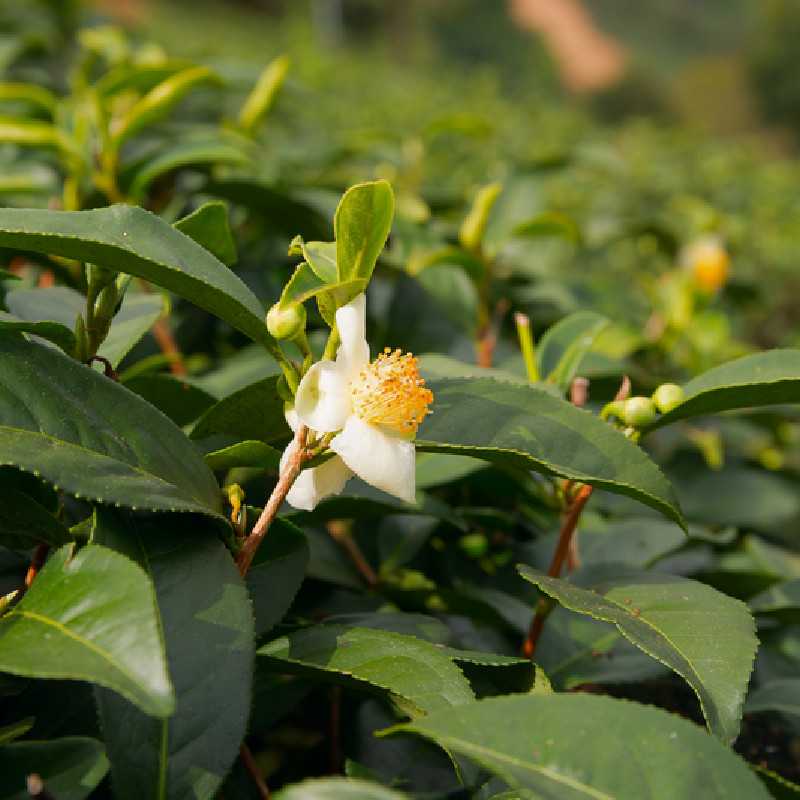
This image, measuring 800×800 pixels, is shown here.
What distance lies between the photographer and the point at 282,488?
504 millimetres

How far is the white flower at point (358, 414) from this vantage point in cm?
49

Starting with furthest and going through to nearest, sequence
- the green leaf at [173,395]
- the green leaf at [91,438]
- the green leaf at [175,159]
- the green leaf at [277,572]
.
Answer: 1. the green leaf at [175,159]
2. the green leaf at [173,395]
3. the green leaf at [277,572]
4. the green leaf at [91,438]

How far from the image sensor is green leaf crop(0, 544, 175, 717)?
0.36 metres

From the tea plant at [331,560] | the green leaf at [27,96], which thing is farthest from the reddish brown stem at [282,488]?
the green leaf at [27,96]

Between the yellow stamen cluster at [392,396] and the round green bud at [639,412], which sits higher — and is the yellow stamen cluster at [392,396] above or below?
above

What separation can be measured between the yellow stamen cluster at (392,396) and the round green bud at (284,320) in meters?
0.05

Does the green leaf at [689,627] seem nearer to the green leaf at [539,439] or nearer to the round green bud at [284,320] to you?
the green leaf at [539,439]

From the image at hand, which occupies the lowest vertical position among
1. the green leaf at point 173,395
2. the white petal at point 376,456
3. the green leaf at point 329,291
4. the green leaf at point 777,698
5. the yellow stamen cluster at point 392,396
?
the green leaf at point 777,698

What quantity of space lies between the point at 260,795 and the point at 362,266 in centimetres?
33

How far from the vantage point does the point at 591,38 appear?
38.3ft

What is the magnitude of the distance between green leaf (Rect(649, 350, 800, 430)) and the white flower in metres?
0.18

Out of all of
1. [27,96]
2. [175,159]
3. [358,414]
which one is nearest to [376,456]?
[358,414]

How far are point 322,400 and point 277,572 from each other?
139 millimetres

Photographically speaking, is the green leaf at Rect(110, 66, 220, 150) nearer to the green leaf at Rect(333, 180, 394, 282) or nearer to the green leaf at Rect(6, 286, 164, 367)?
the green leaf at Rect(6, 286, 164, 367)
